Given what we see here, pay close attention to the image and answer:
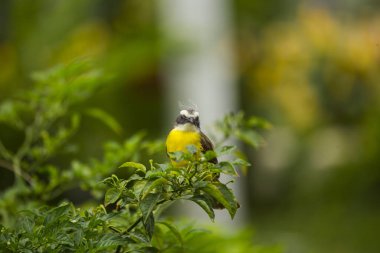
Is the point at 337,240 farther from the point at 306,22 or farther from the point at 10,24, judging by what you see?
the point at 10,24

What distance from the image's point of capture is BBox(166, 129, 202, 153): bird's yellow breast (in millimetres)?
1083

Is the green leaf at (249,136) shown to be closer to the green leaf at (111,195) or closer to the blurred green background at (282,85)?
the green leaf at (111,195)

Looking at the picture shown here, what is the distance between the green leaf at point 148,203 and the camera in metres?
0.85

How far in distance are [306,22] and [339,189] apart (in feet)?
4.03

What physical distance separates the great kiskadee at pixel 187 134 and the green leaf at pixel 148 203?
21 centimetres

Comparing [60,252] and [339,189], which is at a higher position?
[60,252]

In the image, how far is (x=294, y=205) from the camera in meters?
5.54

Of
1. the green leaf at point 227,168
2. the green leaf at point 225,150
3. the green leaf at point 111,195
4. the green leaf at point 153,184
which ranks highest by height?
the green leaf at point 225,150

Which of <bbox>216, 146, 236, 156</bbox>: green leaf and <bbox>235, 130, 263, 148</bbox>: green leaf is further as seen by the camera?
<bbox>235, 130, 263, 148</bbox>: green leaf

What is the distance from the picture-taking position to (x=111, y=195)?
88 cm

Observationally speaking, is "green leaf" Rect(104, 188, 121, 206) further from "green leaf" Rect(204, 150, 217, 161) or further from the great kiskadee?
the great kiskadee

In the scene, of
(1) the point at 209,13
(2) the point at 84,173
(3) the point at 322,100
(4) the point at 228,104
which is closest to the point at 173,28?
(1) the point at 209,13

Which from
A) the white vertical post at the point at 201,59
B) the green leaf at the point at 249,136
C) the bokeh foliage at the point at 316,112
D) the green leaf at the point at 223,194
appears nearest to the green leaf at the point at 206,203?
the green leaf at the point at 223,194

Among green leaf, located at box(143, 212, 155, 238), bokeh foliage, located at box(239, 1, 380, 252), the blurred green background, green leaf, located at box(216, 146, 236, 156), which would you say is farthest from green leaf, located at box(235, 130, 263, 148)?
bokeh foliage, located at box(239, 1, 380, 252)
